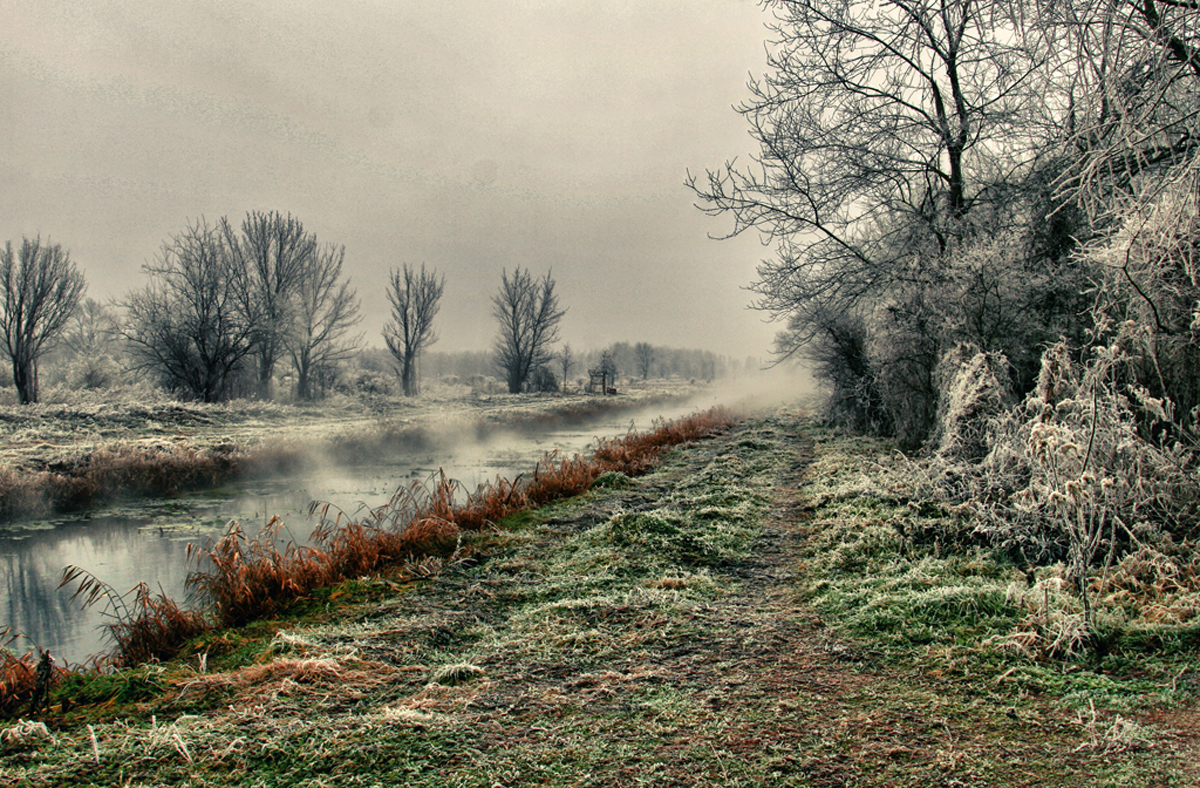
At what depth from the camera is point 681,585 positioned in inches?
Result: 188

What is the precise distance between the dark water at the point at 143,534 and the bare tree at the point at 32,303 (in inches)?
850

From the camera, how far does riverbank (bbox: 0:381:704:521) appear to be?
10375 millimetres

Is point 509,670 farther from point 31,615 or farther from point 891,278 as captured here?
point 891,278

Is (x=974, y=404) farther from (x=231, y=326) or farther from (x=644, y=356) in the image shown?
(x=644, y=356)

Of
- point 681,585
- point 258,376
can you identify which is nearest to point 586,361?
point 258,376

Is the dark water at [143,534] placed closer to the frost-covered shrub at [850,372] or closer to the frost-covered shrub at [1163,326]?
the frost-covered shrub at [850,372]

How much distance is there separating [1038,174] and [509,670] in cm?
916

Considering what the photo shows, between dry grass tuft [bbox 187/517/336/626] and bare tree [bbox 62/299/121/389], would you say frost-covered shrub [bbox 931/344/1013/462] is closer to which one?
dry grass tuft [bbox 187/517/336/626]

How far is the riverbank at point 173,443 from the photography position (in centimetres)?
1038

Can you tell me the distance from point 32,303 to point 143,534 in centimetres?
2615

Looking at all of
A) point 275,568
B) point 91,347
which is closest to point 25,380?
point 91,347

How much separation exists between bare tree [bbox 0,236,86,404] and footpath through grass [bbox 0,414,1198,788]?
30.8 metres

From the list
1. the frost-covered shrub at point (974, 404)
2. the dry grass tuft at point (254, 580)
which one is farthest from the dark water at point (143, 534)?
the frost-covered shrub at point (974, 404)

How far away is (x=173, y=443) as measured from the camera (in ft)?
46.0
